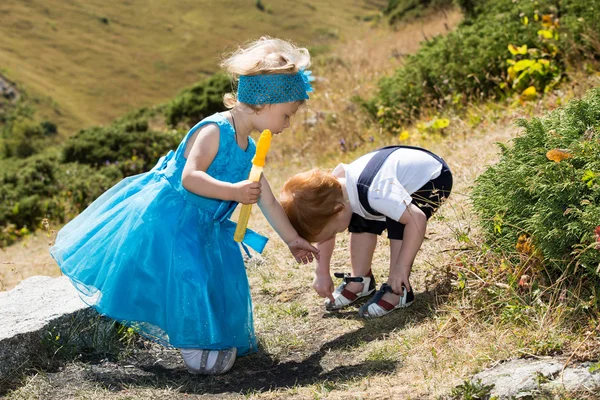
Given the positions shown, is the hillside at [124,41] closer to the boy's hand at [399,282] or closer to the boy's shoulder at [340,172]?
the boy's shoulder at [340,172]

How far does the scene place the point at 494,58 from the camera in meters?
6.75

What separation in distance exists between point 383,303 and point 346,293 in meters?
0.29

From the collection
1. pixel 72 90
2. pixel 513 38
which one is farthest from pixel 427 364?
pixel 72 90

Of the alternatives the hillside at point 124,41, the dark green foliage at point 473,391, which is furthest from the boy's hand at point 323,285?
the hillside at point 124,41

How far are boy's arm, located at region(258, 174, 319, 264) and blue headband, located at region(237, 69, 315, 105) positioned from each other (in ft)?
1.11

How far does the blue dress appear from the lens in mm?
2967

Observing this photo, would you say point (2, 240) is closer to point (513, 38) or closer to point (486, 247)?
point (513, 38)

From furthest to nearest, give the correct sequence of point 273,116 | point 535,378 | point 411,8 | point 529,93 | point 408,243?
point 411,8, point 529,93, point 408,243, point 273,116, point 535,378

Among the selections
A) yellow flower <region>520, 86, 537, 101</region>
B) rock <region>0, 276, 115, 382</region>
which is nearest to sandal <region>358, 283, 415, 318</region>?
rock <region>0, 276, 115, 382</region>

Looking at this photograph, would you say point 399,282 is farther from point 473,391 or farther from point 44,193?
point 44,193

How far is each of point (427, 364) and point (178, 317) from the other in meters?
1.05

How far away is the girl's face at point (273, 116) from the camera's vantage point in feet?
10.0

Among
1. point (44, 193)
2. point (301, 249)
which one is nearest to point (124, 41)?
point (44, 193)

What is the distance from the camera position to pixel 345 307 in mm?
3676
